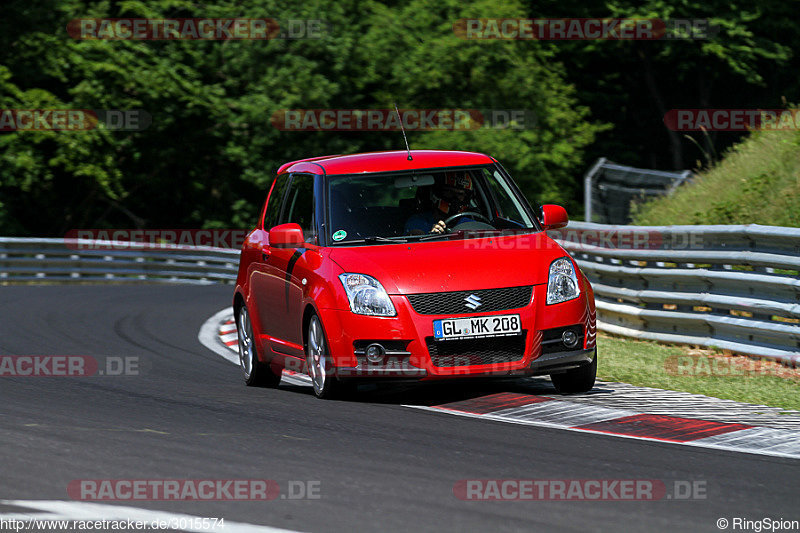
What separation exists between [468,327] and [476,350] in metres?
0.16

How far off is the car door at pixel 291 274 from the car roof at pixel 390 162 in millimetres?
171

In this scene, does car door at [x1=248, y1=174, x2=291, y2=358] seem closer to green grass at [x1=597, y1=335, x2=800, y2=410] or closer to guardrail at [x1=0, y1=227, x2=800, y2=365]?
green grass at [x1=597, y1=335, x2=800, y2=410]

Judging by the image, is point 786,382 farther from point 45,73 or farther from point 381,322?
point 45,73

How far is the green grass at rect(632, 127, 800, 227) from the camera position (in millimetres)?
15562

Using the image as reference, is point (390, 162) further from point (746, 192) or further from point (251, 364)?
point (746, 192)

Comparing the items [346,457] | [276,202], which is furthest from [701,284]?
[346,457]

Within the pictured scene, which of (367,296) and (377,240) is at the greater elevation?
(377,240)

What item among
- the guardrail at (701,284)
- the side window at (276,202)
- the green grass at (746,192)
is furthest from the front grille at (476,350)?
the green grass at (746,192)

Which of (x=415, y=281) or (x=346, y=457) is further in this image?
(x=415, y=281)

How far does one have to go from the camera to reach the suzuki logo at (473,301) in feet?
29.3

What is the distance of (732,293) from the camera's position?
1211 centimetres

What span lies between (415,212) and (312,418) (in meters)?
2.20

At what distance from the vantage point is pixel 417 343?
29.1 ft

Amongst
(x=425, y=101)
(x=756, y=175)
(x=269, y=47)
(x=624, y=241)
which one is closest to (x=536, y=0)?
(x=425, y=101)
